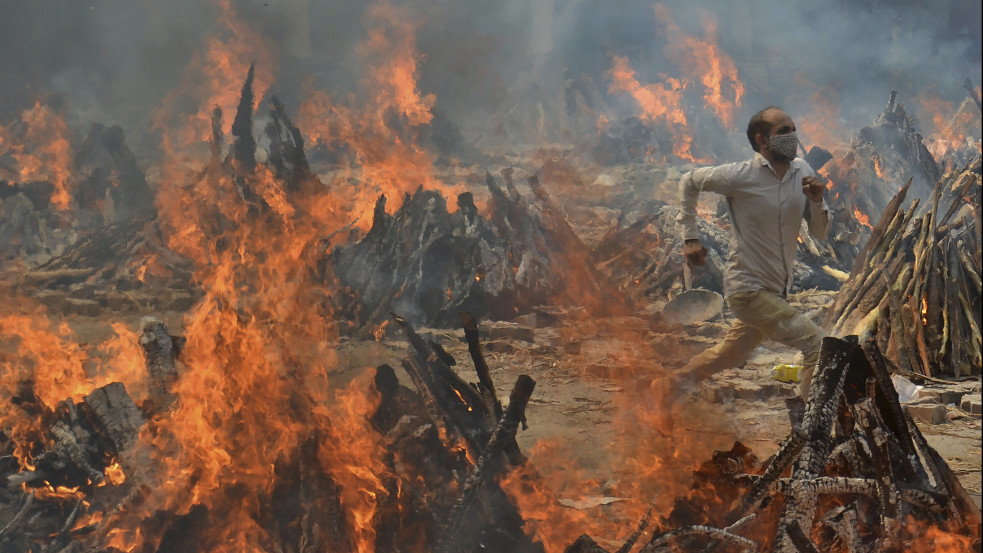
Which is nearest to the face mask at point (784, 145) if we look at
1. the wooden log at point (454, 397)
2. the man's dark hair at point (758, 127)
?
the man's dark hair at point (758, 127)

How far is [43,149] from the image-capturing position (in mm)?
4992

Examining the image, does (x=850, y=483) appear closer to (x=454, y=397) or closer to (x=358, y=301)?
(x=454, y=397)

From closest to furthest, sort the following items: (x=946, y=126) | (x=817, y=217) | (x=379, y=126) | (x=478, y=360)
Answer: (x=817, y=217) → (x=946, y=126) → (x=478, y=360) → (x=379, y=126)

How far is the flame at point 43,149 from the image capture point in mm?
4949

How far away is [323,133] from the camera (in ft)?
16.0

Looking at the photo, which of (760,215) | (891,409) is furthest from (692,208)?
(891,409)

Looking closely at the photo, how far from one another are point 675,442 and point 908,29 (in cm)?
327

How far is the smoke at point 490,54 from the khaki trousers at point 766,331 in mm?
1655

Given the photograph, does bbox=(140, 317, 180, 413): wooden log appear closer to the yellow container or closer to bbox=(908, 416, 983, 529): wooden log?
the yellow container

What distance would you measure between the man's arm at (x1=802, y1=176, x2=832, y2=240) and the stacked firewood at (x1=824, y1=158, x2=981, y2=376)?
1.10 m

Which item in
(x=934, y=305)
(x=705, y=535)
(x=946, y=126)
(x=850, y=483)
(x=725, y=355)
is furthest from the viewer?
(x=946, y=126)

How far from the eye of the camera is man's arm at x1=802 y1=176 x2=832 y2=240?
3723mm

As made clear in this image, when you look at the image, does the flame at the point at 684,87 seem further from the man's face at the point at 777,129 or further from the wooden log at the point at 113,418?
the wooden log at the point at 113,418

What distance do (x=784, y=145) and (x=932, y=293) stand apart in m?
1.67
